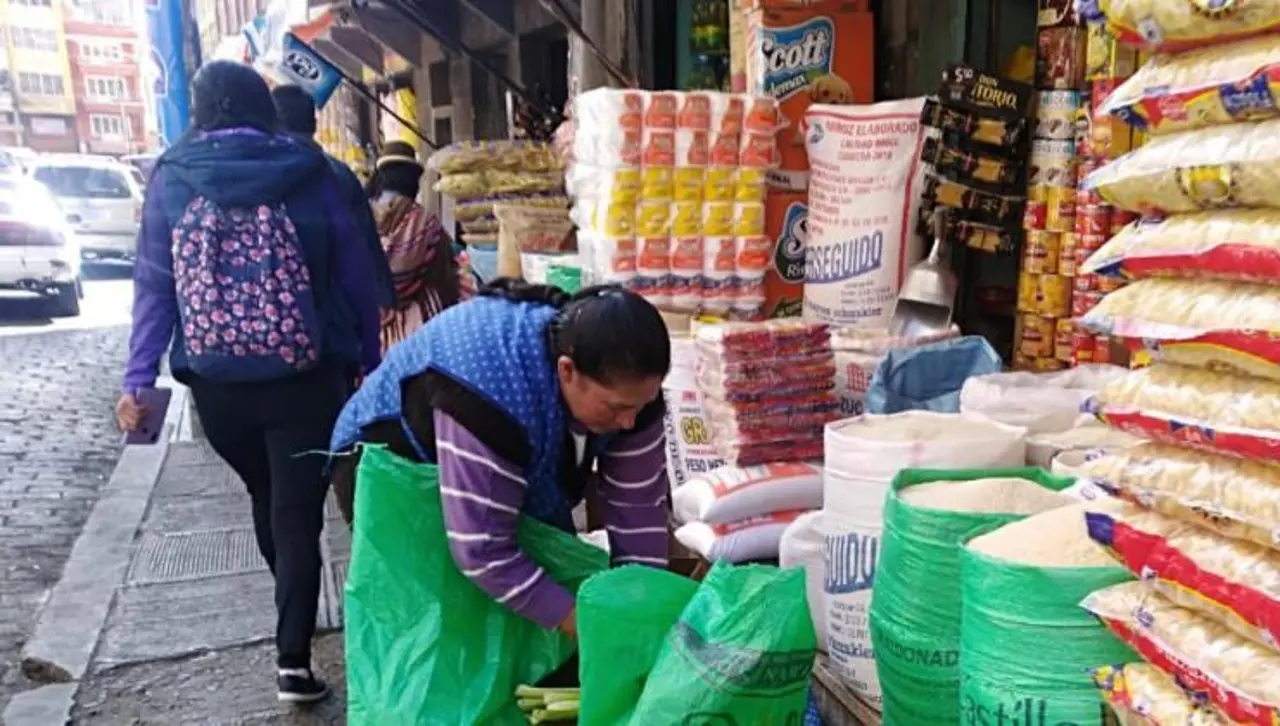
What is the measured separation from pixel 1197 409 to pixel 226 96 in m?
2.54

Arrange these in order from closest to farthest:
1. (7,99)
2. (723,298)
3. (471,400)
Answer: (471,400) < (723,298) < (7,99)

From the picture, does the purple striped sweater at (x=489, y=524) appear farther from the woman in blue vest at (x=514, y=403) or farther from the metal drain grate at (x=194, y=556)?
the metal drain grate at (x=194, y=556)

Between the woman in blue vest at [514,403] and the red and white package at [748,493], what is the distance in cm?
89

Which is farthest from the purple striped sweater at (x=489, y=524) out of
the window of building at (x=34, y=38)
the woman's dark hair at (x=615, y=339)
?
the window of building at (x=34, y=38)

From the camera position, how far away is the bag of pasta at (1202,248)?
3.94 feet

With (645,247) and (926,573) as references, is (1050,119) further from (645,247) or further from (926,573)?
(926,573)

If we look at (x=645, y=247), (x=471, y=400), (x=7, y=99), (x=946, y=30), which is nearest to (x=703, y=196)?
(x=645, y=247)

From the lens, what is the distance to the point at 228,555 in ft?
15.1

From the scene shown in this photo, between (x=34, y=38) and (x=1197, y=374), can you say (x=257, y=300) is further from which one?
(x=34, y=38)

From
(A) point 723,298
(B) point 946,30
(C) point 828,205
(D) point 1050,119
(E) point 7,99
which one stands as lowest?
(A) point 723,298

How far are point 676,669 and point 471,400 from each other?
610 millimetres

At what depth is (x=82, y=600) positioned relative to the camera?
411cm

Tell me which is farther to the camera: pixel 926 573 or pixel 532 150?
pixel 532 150

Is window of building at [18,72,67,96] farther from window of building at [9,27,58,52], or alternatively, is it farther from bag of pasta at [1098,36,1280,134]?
→ bag of pasta at [1098,36,1280,134]
